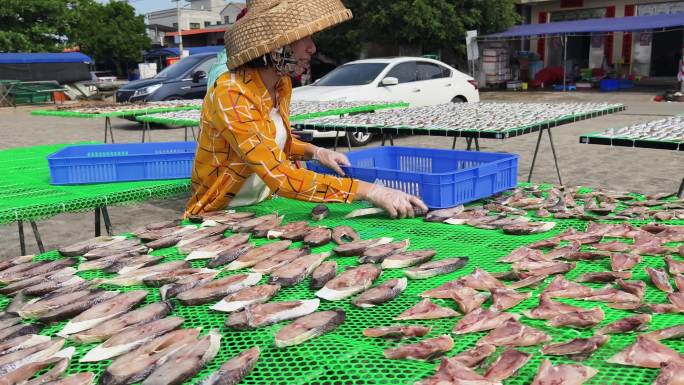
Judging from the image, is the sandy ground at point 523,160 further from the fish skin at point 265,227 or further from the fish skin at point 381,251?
the fish skin at point 381,251

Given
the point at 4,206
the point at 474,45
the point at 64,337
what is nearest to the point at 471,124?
the point at 4,206

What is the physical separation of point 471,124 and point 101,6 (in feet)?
121

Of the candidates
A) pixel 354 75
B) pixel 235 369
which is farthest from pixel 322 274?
pixel 354 75

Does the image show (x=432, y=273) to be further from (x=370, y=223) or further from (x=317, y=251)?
(x=370, y=223)

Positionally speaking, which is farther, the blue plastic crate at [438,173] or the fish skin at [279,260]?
the blue plastic crate at [438,173]

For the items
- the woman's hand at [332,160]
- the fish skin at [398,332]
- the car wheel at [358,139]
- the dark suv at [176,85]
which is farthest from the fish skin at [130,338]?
the dark suv at [176,85]

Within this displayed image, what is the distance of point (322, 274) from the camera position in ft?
5.53

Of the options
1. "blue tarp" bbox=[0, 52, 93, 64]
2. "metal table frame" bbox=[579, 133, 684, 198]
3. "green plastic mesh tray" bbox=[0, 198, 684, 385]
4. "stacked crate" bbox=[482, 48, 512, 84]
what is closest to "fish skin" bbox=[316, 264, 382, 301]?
"green plastic mesh tray" bbox=[0, 198, 684, 385]

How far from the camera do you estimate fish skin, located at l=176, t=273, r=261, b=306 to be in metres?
1.57

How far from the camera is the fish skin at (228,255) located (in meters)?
1.88

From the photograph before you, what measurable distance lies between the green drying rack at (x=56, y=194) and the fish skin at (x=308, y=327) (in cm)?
191

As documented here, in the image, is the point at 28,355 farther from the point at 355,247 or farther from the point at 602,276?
the point at 602,276

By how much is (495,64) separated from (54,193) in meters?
23.4

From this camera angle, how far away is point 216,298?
1.58m
